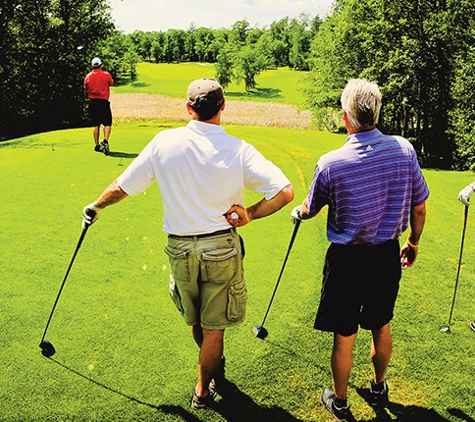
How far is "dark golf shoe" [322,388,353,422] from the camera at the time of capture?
10.0ft

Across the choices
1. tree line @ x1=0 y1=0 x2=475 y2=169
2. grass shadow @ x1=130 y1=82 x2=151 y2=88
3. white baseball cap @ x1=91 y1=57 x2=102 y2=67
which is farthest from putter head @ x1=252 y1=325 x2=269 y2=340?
grass shadow @ x1=130 y1=82 x2=151 y2=88

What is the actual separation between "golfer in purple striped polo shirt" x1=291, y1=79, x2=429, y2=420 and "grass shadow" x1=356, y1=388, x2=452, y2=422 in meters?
0.26

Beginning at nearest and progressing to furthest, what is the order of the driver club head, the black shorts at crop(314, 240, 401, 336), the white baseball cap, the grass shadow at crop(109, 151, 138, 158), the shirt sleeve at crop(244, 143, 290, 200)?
the shirt sleeve at crop(244, 143, 290, 200) → the black shorts at crop(314, 240, 401, 336) → the driver club head → the white baseball cap → the grass shadow at crop(109, 151, 138, 158)

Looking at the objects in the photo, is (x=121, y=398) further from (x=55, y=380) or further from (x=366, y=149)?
(x=366, y=149)

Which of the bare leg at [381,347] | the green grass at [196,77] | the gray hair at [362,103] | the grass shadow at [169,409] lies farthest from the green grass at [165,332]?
the green grass at [196,77]

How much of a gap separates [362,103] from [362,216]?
666mm

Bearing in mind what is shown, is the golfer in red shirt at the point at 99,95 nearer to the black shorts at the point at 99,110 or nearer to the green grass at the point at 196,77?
the black shorts at the point at 99,110

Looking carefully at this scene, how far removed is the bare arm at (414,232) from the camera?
2.94 m

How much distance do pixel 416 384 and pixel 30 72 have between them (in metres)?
24.1

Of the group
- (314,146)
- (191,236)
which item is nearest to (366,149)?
(191,236)

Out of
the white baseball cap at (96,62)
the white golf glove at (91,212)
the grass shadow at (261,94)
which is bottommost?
the grass shadow at (261,94)

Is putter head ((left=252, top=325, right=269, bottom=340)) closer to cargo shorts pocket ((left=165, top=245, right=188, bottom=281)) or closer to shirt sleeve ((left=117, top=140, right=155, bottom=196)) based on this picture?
cargo shorts pocket ((left=165, top=245, right=188, bottom=281))

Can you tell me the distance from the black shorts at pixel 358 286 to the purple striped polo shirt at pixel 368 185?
0.08 meters

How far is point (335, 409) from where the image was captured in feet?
10.1
